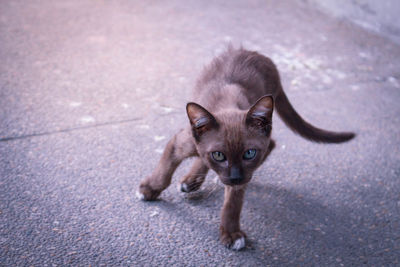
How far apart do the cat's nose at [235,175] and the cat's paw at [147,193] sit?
0.63m

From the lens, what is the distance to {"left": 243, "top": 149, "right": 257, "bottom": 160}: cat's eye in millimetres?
1946

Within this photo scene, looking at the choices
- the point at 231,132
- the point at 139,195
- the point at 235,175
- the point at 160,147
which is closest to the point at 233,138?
the point at 231,132

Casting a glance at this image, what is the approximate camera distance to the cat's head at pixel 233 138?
1.91m

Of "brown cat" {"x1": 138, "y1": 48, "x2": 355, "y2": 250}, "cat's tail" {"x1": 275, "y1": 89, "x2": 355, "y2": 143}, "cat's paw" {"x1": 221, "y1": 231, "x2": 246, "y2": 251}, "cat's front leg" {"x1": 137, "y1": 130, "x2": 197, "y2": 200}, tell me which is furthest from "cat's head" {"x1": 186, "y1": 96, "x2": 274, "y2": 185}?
"cat's tail" {"x1": 275, "y1": 89, "x2": 355, "y2": 143}

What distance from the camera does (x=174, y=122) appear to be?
10.4 feet

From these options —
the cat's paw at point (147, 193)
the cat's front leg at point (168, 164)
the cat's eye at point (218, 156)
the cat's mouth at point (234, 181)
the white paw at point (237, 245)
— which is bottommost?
the white paw at point (237, 245)

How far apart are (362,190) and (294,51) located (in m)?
2.27

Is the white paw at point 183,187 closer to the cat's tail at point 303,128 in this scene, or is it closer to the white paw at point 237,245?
the white paw at point 237,245

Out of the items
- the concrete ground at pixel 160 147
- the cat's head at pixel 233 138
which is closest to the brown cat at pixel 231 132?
the cat's head at pixel 233 138

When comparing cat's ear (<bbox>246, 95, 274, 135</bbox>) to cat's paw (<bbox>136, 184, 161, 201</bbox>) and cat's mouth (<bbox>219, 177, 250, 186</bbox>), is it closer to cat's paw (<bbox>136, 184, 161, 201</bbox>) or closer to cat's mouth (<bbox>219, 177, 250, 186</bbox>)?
cat's mouth (<bbox>219, 177, 250, 186</bbox>)

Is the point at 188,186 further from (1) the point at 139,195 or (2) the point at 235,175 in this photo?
(2) the point at 235,175

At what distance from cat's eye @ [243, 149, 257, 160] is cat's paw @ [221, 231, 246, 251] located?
47 centimetres

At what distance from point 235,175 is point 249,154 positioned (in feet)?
0.43

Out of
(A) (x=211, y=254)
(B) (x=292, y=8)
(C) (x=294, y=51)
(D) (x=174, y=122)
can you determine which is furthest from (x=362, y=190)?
(B) (x=292, y=8)
